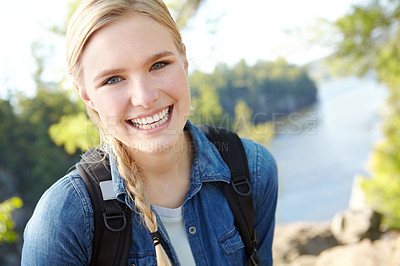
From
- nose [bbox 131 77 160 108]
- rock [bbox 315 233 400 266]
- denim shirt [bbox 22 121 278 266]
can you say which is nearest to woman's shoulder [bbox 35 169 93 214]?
denim shirt [bbox 22 121 278 266]

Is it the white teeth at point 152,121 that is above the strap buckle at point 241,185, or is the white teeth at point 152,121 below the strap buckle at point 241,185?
above

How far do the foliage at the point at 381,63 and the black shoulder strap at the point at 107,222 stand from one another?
246 inches

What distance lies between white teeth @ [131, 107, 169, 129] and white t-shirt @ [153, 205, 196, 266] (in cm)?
34

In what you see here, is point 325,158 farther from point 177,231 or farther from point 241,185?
point 177,231

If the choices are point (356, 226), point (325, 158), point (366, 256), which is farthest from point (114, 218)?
point (325, 158)

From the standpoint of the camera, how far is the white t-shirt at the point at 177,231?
1.36 meters

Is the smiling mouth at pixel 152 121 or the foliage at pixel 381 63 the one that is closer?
the smiling mouth at pixel 152 121

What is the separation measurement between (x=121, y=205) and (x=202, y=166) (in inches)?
16.0

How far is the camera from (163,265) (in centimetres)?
124

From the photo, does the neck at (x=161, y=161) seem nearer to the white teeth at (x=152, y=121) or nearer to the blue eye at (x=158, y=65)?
the white teeth at (x=152, y=121)

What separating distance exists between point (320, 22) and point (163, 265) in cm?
631

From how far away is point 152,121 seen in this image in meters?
1.27

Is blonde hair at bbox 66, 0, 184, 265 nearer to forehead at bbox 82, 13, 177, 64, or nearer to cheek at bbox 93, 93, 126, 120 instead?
forehead at bbox 82, 13, 177, 64

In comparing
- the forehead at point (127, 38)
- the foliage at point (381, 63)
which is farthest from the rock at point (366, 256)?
the forehead at point (127, 38)
